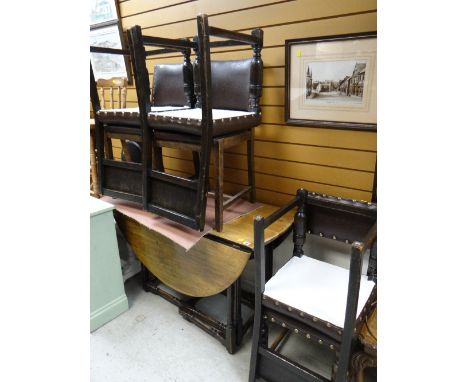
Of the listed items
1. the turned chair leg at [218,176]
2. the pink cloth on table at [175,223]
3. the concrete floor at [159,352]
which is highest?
the turned chair leg at [218,176]

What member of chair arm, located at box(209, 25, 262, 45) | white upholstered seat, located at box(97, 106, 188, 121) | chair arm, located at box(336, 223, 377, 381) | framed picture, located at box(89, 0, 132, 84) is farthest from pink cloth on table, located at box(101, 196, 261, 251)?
framed picture, located at box(89, 0, 132, 84)

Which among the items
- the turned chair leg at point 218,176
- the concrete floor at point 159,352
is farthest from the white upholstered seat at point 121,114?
the concrete floor at point 159,352

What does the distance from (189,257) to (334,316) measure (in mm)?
914

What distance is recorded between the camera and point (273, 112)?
199 centimetres

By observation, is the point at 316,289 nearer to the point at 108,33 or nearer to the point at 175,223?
Result: the point at 175,223

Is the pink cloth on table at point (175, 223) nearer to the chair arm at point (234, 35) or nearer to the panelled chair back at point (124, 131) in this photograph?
the panelled chair back at point (124, 131)

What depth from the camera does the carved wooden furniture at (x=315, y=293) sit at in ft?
4.18

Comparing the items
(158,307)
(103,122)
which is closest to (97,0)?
(103,122)

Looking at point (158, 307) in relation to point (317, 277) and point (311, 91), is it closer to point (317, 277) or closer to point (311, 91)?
point (317, 277)

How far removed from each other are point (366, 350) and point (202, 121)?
1.22m

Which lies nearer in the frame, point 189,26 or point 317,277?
point 317,277

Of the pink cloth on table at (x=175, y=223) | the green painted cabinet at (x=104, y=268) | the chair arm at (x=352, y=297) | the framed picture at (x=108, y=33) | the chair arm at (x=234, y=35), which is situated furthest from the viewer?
the framed picture at (x=108, y=33)

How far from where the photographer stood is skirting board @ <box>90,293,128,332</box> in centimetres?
211

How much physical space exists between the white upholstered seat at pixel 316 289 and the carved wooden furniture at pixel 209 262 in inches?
8.5
